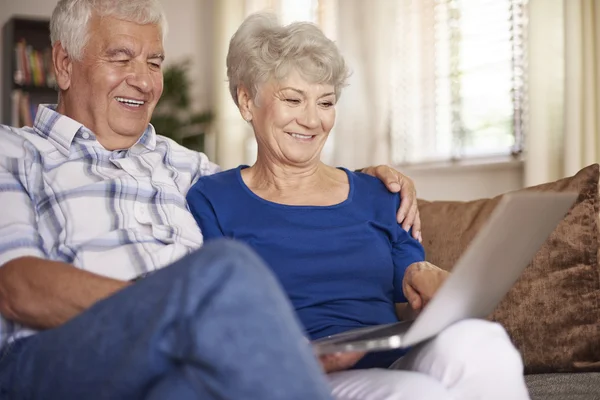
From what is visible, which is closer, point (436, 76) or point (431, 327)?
point (431, 327)

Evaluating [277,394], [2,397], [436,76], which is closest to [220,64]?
[436,76]

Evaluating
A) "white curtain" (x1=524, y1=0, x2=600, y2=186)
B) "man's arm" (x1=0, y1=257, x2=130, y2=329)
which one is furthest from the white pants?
"white curtain" (x1=524, y1=0, x2=600, y2=186)

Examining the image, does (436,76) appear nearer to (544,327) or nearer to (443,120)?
(443,120)

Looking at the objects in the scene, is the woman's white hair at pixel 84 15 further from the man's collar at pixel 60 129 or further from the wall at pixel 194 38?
the wall at pixel 194 38

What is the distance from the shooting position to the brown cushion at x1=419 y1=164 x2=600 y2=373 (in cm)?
180

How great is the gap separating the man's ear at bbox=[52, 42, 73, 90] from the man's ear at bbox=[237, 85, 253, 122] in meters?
0.39

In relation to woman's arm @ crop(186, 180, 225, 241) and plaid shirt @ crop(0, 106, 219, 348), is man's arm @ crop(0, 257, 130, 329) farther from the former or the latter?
woman's arm @ crop(186, 180, 225, 241)

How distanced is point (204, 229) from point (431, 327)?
69 cm

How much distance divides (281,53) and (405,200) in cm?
43

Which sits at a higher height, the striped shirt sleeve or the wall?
the wall

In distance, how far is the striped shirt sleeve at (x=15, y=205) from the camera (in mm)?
1358

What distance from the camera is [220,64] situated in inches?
234

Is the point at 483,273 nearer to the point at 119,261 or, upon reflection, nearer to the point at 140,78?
the point at 119,261

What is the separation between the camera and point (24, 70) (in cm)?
552
